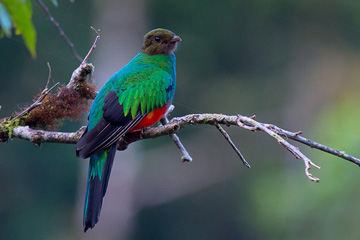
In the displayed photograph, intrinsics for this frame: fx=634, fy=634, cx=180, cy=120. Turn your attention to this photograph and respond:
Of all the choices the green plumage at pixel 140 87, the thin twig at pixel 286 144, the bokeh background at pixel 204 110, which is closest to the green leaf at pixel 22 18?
the thin twig at pixel 286 144

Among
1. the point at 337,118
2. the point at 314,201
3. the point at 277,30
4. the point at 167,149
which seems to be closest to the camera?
the point at 314,201

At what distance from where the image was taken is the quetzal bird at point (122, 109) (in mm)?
3385

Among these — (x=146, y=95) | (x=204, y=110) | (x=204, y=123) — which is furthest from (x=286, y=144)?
(x=204, y=110)

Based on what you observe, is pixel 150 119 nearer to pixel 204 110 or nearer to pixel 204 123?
pixel 204 123

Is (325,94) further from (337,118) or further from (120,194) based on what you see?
(120,194)

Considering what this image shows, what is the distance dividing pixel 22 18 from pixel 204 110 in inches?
605

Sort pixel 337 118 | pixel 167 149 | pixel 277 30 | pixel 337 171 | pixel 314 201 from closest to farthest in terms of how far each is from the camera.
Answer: pixel 337 171, pixel 314 201, pixel 337 118, pixel 167 149, pixel 277 30

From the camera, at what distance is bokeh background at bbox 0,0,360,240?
15352 mm

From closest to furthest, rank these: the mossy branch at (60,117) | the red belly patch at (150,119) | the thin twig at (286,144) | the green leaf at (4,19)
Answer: the green leaf at (4,19) → the thin twig at (286,144) → the mossy branch at (60,117) → the red belly patch at (150,119)

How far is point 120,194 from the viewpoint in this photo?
15.3m

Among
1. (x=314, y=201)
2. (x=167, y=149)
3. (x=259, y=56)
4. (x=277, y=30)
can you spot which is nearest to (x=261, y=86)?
(x=259, y=56)

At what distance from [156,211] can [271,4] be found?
7.14 metres

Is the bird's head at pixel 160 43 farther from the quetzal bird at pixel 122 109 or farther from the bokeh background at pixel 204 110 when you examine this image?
the bokeh background at pixel 204 110

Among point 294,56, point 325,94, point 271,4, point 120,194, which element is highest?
point 271,4
